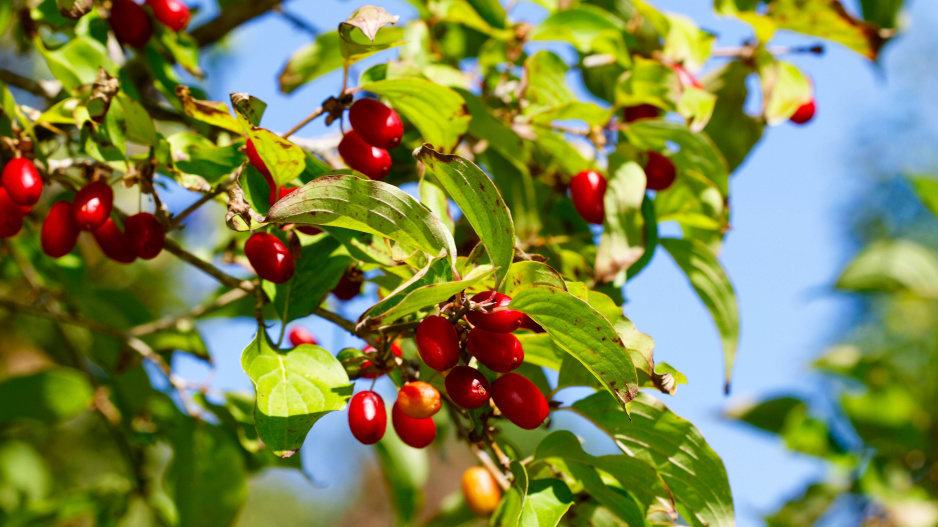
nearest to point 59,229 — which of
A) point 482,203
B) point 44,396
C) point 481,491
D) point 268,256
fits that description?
point 268,256

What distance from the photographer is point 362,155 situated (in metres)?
1.03

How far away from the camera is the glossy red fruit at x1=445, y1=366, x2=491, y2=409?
2.79ft

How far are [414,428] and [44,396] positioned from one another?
4.53 ft

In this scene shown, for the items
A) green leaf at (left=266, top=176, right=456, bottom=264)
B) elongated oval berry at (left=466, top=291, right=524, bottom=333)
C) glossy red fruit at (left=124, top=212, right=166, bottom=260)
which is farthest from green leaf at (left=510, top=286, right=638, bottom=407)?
glossy red fruit at (left=124, top=212, right=166, bottom=260)

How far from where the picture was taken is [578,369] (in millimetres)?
1017

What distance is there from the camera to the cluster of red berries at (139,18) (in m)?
1.38

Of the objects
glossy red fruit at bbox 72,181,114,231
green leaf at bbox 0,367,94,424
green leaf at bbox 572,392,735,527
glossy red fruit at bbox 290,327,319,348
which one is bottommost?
green leaf at bbox 0,367,94,424

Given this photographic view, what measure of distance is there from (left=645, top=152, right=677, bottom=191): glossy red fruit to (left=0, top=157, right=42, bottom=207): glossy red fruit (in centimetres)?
106

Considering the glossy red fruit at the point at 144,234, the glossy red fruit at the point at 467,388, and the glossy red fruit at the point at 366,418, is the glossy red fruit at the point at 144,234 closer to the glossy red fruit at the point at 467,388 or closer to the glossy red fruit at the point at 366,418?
the glossy red fruit at the point at 366,418

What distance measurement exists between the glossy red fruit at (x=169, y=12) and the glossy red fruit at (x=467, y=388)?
1055mm

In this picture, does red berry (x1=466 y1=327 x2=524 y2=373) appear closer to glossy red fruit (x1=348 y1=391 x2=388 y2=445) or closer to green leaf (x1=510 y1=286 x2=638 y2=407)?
green leaf (x1=510 y1=286 x2=638 y2=407)

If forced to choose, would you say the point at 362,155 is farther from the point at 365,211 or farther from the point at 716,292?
the point at 716,292

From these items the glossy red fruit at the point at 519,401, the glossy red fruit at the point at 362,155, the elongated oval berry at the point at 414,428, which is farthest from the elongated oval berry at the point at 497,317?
the glossy red fruit at the point at 362,155

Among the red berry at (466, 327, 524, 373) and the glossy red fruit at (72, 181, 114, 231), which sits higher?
the red berry at (466, 327, 524, 373)
